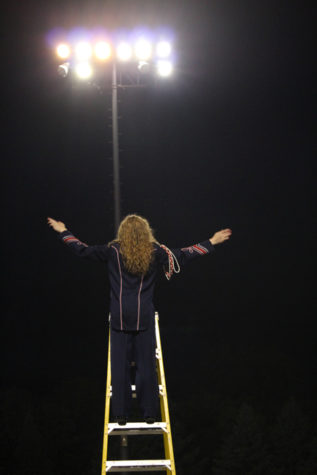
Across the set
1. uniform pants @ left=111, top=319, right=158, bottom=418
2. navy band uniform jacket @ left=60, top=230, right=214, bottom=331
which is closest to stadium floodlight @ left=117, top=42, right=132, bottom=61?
navy band uniform jacket @ left=60, top=230, right=214, bottom=331

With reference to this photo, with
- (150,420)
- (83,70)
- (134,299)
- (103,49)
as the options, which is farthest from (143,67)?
(150,420)

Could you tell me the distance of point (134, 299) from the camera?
4945mm

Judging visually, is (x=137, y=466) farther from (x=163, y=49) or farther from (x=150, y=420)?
(x=163, y=49)

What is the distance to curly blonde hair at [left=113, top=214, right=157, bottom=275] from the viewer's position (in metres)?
4.96

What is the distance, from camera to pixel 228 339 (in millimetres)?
66500

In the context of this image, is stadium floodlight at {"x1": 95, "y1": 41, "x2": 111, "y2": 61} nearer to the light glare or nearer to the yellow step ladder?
the light glare

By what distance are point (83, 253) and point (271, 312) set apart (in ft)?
215

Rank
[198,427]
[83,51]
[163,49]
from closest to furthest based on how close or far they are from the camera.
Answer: [83,51]
[163,49]
[198,427]

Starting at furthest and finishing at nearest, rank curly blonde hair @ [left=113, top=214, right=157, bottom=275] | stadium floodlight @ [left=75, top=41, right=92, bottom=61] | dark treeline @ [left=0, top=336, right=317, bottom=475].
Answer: dark treeline @ [left=0, top=336, right=317, bottom=475], stadium floodlight @ [left=75, top=41, right=92, bottom=61], curly blonde hair @ [left=113, top=214, right=157, bottom=275]

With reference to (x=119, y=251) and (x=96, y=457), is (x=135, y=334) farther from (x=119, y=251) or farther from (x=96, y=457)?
(x=96, y=457)

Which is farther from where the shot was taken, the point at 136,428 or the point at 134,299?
the point at 134,299

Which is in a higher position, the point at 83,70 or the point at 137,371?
the point at 83,70

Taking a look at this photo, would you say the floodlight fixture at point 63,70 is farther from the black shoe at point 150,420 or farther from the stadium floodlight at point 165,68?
the black shoe at point 150,420

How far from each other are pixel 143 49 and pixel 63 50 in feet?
4.40
